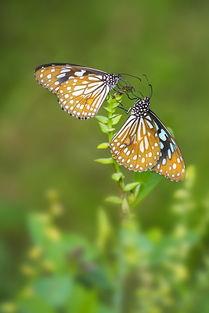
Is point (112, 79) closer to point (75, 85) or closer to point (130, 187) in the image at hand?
point (75, 85)

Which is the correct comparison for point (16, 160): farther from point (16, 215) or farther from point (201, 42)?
point (201, 42)

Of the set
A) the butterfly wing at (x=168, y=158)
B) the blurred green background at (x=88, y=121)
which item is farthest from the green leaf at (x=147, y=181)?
the blurred green background at (x=88, y=121)

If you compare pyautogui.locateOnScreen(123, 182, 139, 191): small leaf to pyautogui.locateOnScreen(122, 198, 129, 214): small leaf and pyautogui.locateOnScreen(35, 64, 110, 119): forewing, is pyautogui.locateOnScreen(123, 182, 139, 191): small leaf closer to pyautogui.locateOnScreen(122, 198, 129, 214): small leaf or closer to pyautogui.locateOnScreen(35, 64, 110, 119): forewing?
pyautogui.locateOnScreen(122, 198, 129, 214): small leaf

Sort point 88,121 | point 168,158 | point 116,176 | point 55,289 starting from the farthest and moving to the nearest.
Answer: point 88,121, point 55,289, point 168,158, point 116,176

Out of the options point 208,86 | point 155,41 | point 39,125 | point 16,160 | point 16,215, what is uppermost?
point 155,41

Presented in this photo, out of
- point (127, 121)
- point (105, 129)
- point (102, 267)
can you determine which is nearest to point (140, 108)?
point (127, 121)

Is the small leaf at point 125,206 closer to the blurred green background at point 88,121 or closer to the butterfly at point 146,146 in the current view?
the butterfly at point 146,146

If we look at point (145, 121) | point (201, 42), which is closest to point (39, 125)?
point (201, 42)
